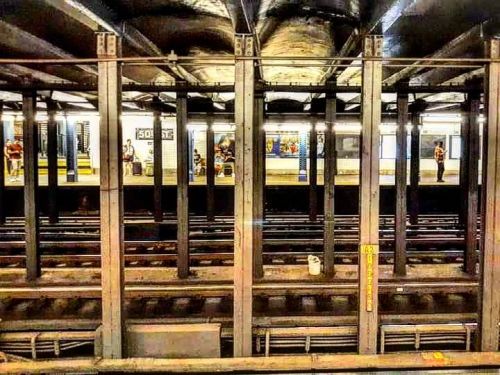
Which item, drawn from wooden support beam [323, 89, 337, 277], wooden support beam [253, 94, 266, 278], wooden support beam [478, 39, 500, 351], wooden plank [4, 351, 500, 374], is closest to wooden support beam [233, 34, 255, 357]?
wooden plank [4, 351, 500, 374]

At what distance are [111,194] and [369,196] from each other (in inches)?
91.8

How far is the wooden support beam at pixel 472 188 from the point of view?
19.6ft

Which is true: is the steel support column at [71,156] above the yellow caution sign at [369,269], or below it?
above

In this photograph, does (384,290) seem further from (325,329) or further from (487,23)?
(487,23)

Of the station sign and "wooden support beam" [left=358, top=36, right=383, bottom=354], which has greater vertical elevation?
the station sign

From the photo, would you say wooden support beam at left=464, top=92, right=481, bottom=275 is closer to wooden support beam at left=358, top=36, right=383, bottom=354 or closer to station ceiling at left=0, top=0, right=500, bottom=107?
station ceiling at left=0, top=0, right=500, bottom=107

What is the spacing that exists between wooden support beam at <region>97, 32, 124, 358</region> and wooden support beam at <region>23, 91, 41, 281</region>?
253 cm

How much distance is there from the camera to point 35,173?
595 centimetres

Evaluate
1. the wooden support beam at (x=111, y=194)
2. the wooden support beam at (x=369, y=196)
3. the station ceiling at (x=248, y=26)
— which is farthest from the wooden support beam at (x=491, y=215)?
the wooden support beam at (x=111, y=194)

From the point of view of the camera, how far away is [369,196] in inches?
152

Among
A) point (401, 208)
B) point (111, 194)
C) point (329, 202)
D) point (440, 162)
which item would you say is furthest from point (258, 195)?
point (440, 162)

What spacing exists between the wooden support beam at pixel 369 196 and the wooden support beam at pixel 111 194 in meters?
2.19

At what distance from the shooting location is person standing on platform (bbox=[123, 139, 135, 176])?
638 inches

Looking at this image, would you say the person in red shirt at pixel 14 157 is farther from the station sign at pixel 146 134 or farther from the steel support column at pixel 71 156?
the station sign at pixel 146 134
